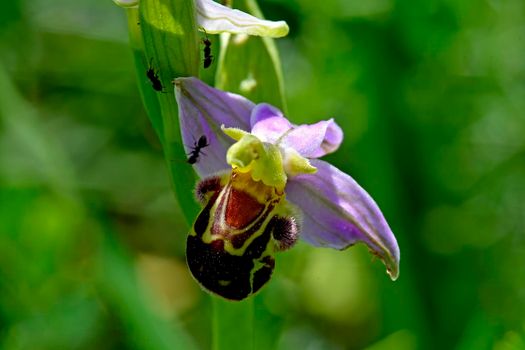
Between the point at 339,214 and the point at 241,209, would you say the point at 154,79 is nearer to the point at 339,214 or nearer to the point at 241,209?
the point at 241,209

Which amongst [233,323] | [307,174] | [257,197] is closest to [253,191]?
[257,197]

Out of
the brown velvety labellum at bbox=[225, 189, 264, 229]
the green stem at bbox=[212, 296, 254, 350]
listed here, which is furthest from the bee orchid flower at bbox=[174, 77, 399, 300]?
the green stem at bbox=[212, 296, 254, 350]

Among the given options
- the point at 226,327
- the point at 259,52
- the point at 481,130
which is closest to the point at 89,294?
the point at 226,327

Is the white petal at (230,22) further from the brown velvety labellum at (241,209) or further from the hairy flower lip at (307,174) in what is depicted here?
the brown velvety labellum at (241,209)

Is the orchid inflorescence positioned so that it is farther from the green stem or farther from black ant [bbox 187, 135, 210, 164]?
the green stem

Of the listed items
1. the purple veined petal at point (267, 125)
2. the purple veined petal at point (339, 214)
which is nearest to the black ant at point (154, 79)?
the purple veined petal at point (267, 125)

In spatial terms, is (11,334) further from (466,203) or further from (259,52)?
(466,203)

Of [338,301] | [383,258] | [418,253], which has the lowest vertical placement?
[338,301]
